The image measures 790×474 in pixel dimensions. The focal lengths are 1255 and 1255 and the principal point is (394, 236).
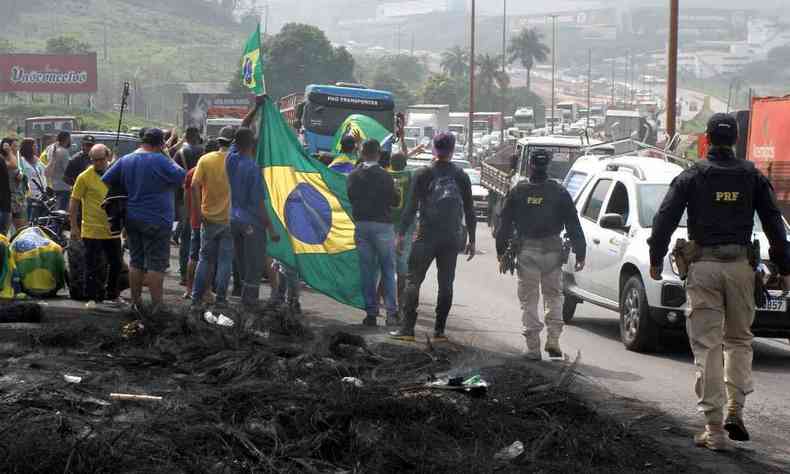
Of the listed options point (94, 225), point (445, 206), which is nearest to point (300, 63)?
point (94, 225)

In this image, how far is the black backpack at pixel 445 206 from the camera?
10867 millimetres

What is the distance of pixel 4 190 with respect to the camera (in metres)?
14.0

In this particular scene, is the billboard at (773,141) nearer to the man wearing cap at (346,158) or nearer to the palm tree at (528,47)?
the man wearing cap at (346,158)

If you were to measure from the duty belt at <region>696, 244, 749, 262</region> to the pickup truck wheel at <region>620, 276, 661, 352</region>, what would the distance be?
159 inches

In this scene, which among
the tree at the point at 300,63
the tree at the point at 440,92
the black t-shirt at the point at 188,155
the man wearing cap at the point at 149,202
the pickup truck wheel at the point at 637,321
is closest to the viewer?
the man wearing cap at the point at 149,202

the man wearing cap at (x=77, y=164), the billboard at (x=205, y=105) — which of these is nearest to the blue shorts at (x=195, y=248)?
the man wearing cap at (x=77, y=164)

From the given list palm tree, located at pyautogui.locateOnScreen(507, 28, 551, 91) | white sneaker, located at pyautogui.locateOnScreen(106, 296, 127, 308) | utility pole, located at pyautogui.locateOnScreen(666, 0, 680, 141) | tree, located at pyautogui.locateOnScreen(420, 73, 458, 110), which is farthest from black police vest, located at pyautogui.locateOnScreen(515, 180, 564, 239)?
palm tree, located at pyautogui.locateOnScreen(507, 28, 551, 91)

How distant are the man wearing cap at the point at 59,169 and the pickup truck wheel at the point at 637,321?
9.51 meters

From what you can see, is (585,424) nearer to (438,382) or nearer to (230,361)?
(438,382)

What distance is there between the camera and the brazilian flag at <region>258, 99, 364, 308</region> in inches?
493

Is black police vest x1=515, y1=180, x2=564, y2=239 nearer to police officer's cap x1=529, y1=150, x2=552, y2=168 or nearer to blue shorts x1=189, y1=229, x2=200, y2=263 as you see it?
police officer's cap x1=529, y1=150, x2=552, y2=168

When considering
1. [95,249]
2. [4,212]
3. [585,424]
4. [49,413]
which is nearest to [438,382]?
[585,424]

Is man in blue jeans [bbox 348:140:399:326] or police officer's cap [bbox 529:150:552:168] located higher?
police officer's cap [bbox 529:150:552:168]

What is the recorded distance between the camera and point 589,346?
12.2 metres
